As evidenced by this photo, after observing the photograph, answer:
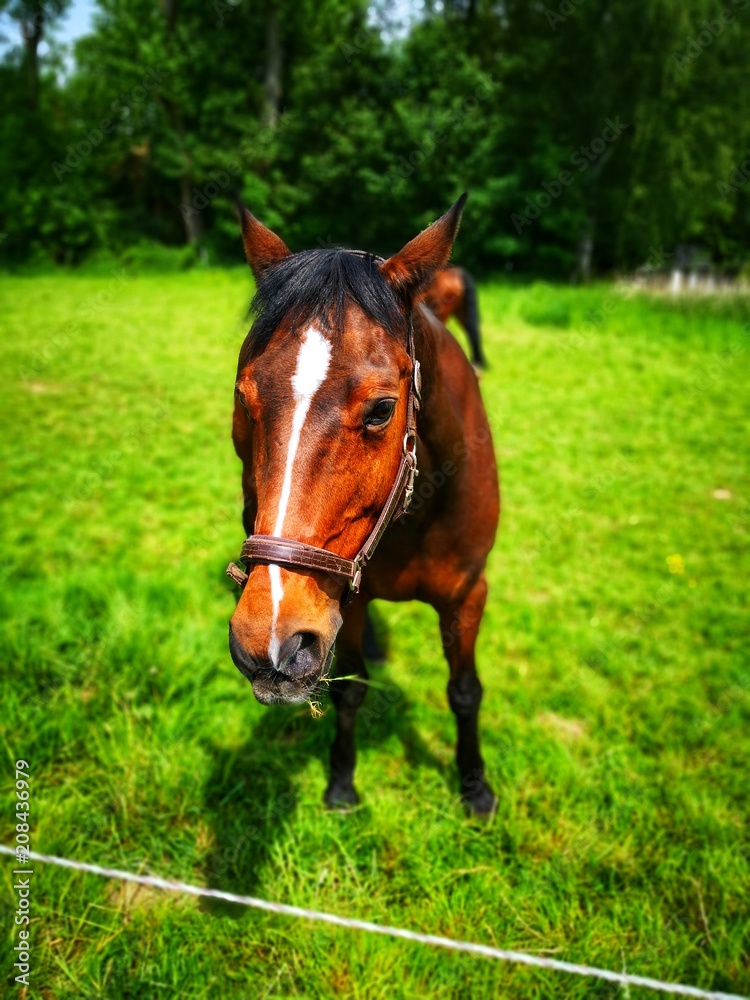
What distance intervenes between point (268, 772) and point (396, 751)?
0.65m

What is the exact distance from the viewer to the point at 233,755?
2.87 m

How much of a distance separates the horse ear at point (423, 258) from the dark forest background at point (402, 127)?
1502 centimetres

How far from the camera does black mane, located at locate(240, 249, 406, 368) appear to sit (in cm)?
152

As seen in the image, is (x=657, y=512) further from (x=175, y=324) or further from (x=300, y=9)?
(x=300, y=9)

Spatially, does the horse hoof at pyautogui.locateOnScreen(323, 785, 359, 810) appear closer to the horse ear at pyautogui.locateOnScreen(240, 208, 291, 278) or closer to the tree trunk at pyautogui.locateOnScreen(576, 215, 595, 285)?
the horse ear at pyautogui.locateOnScreen(240, 208, 291, 278)

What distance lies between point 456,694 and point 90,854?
166 centimetres

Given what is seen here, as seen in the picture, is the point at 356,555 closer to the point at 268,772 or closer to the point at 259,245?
the point at 259,245

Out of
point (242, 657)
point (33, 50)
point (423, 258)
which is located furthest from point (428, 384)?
point (33, 50)

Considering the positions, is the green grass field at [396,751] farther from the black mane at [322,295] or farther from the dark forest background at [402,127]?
the dark forest background at [402,127]

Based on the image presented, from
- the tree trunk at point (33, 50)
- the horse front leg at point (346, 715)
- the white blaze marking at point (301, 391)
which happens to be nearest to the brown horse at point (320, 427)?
the white blaze marking at point (301, 391)

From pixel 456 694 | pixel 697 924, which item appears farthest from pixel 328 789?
pixel 697 924

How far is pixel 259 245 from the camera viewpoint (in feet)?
6.28

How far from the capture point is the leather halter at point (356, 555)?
134 centimetres

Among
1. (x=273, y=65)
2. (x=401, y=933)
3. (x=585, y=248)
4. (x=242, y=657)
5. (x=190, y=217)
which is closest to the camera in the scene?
(x=242, y=657)
